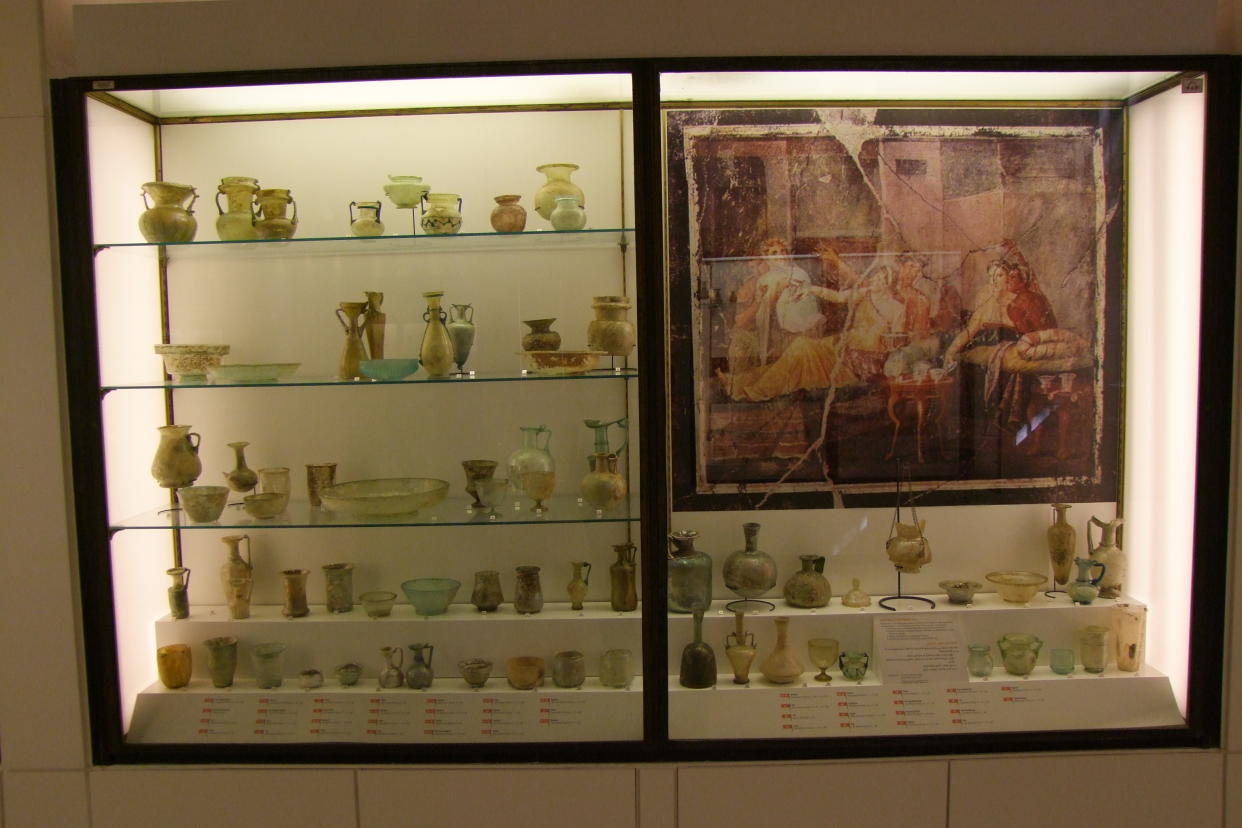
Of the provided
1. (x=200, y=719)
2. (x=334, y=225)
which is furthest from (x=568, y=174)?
(x=200, y=719)

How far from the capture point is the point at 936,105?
264cm

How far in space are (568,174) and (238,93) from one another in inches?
38.4

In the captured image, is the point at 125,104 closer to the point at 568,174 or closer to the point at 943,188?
the point at 568,174

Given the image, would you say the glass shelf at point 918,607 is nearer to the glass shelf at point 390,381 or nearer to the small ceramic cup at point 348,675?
the glass shelf at point 390,381

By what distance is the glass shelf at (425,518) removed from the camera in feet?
8.27

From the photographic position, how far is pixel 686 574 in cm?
260

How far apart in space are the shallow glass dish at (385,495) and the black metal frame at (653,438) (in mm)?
619

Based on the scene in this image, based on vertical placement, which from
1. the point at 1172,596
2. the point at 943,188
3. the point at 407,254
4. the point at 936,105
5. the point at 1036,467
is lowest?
the point at 1172,596

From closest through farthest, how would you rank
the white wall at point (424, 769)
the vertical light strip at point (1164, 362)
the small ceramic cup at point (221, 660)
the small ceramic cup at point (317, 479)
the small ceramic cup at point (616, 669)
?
the white wall at point (424, 769)
the vertical light strip at point (1164, 362)
the small ceramic cup at point (616, 669)
the small ceramic cup at point (221, 660)
the small ceramic cup at point (317, 479)

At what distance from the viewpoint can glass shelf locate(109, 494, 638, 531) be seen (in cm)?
252

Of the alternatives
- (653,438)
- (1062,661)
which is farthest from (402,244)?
(1062,661)

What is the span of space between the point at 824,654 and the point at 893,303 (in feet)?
3.63

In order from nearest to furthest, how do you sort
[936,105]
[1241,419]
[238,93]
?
[1241,419] → [238,93] → [936,105]

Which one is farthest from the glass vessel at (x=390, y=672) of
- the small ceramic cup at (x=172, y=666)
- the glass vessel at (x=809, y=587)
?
the glass vessel at (x=809, y=587)
